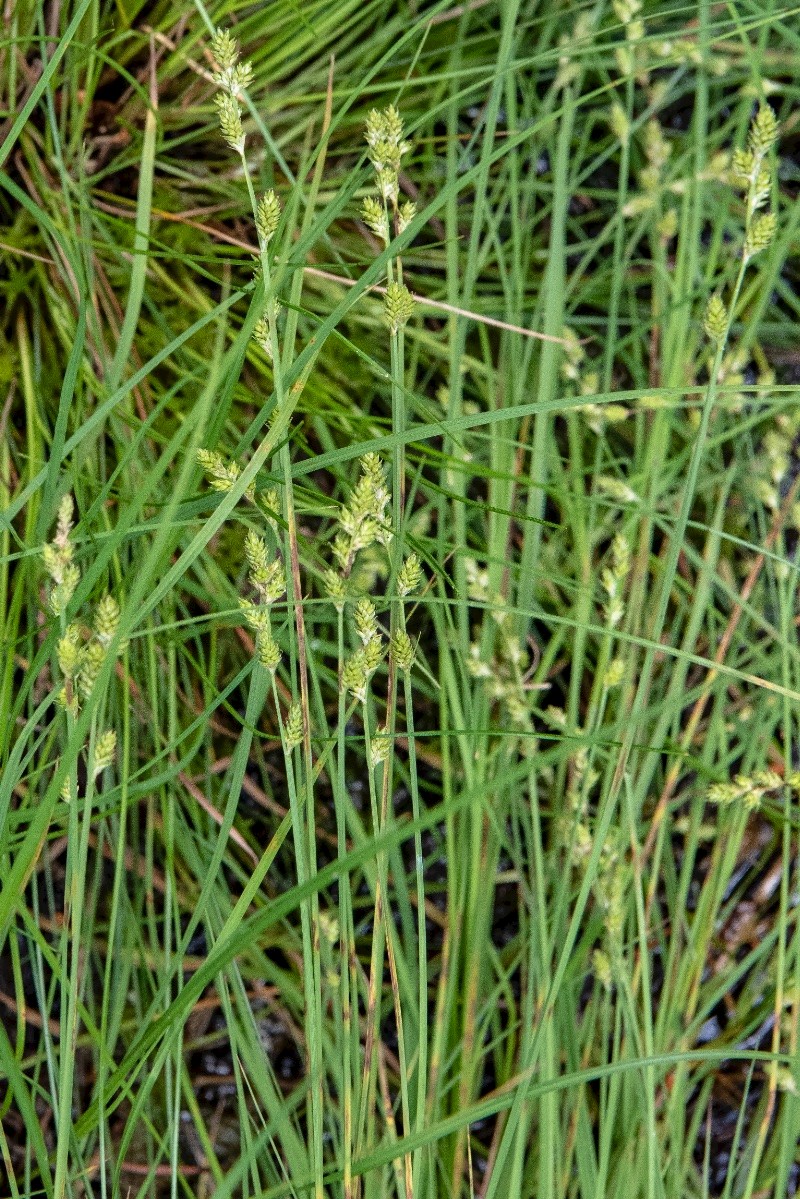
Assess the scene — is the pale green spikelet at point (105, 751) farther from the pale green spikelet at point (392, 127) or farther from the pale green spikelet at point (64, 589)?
the pale green spikelet at point (392, 127)

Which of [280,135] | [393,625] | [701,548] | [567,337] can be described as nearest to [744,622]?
[701,548]

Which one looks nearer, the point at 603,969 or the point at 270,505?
the point at 270,505

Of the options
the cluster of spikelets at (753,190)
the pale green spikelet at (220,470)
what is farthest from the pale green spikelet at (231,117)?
the cluster of spikelets at (753,190)

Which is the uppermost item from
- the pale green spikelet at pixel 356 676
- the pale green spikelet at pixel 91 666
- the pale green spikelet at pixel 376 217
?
the pale green spikelet at pixel 376 217

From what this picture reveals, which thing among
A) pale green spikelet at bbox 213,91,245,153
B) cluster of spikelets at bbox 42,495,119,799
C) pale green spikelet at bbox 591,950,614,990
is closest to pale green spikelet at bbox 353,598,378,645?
cluster of spikelets at bbox 42,495,119,799

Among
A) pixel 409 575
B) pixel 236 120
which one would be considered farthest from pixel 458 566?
pixel 236 120

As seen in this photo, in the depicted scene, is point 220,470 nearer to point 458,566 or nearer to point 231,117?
point 231,117

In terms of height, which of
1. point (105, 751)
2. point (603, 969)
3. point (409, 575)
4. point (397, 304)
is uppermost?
point (397, 304)

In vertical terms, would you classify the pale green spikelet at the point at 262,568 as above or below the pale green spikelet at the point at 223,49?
below
